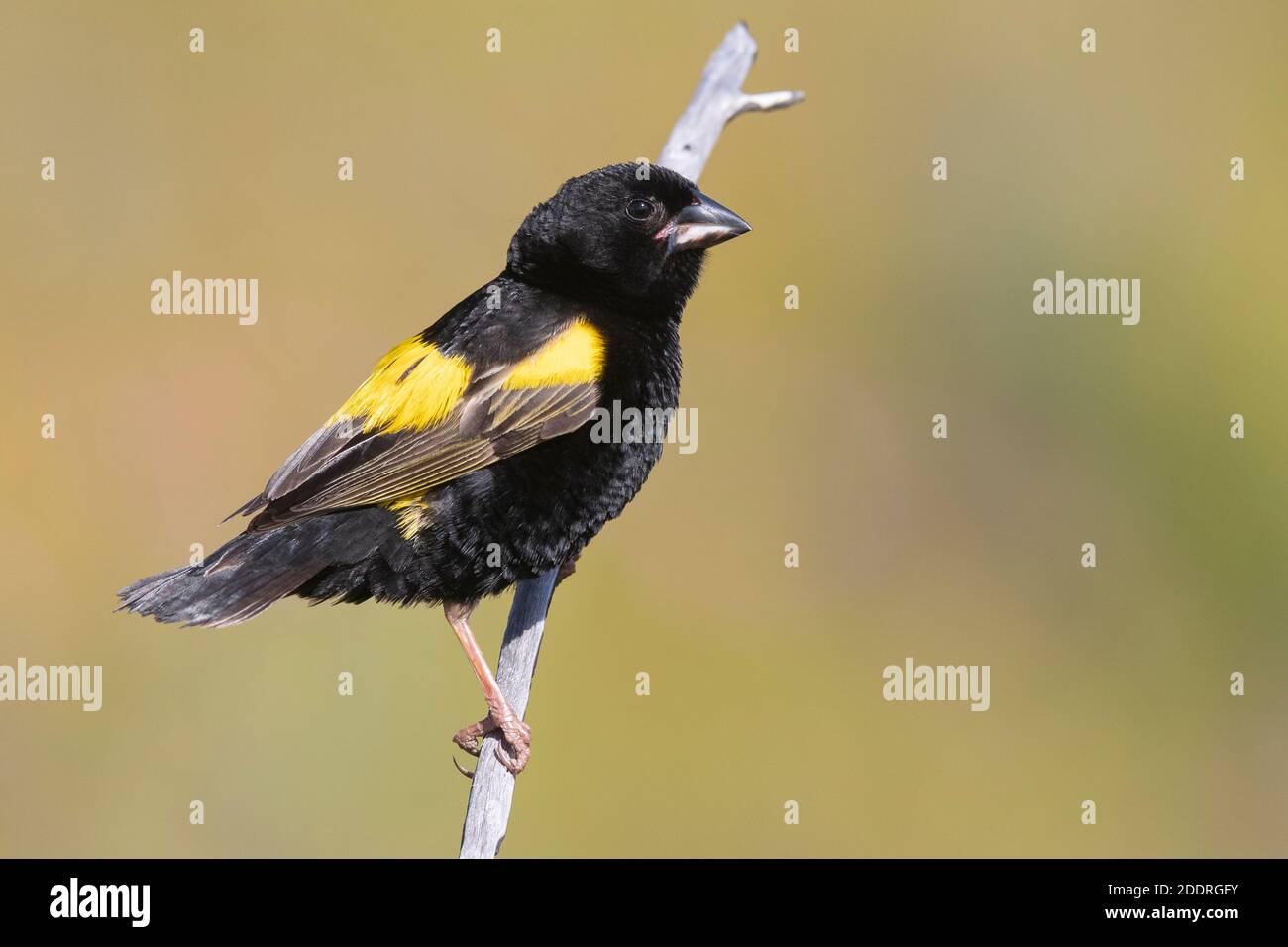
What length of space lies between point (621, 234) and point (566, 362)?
52cm

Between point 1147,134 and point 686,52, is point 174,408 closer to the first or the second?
point 686,52

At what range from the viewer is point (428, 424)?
14.6 ft

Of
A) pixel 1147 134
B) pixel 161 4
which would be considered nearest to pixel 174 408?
pixel 161 4

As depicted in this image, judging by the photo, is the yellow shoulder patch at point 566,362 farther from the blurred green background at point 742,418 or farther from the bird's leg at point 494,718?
the blurred green background at point 742,418

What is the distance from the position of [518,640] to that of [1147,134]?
615 cm

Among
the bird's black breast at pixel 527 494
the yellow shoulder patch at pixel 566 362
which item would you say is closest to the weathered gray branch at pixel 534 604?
the bird's black breast at pixel 527 494

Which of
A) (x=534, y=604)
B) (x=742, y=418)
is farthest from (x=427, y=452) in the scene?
(x=742, y=418)

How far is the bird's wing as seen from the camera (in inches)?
170

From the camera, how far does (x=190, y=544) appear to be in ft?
23.5

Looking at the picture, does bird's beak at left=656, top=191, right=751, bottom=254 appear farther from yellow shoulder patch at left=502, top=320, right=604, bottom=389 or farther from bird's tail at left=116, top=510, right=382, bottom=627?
bird's tail at left=116, top=510, right=382, bottom=627

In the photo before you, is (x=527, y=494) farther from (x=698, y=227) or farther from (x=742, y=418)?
(x=742, y=418)

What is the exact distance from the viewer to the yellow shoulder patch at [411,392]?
445cm

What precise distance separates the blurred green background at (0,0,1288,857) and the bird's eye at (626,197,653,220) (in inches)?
58.1

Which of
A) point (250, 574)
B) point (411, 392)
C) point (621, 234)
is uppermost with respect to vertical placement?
point (621, 234)
